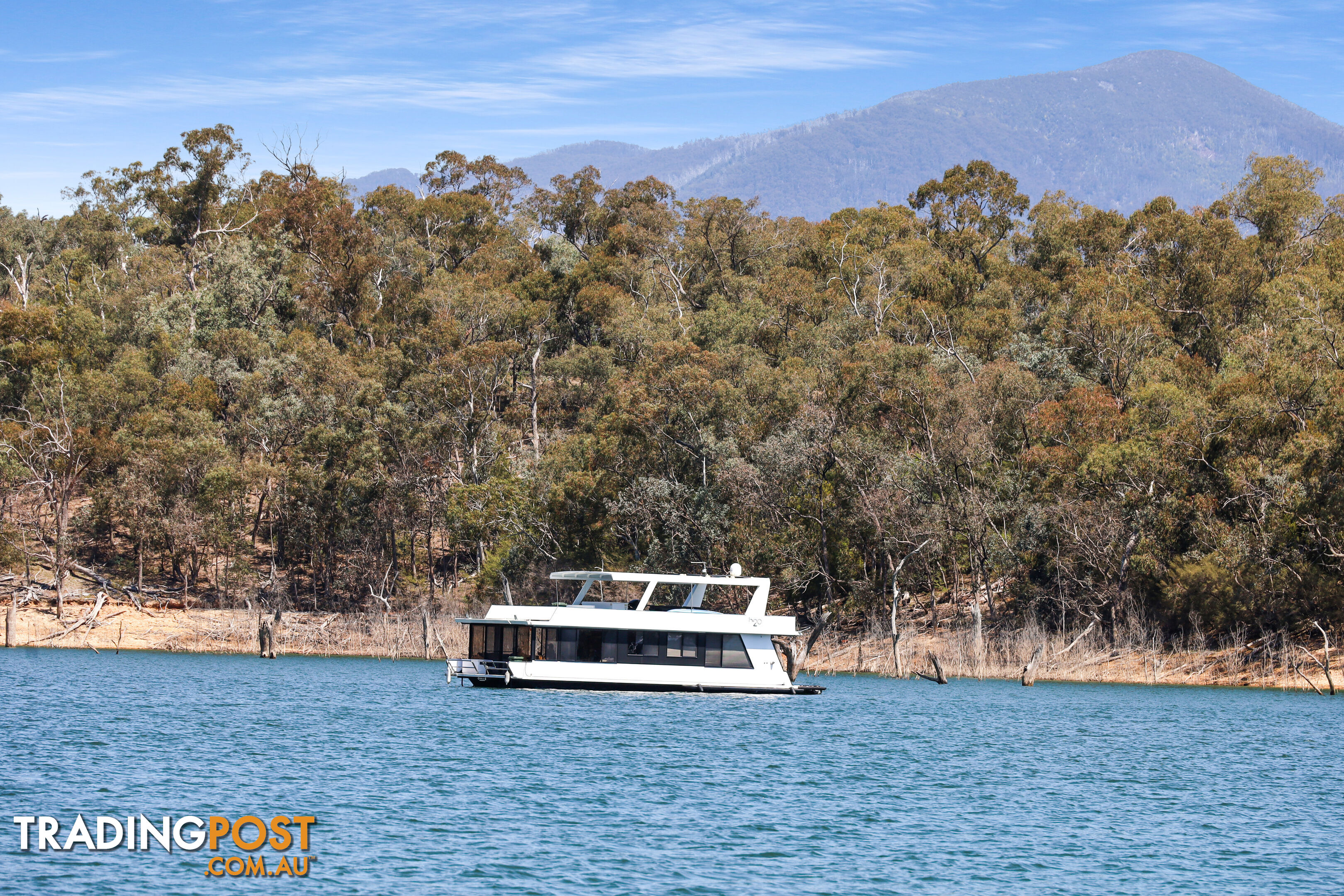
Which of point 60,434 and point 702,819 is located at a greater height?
point 60,434

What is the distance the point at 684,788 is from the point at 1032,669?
2687 cm

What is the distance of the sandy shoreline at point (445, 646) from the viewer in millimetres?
52219

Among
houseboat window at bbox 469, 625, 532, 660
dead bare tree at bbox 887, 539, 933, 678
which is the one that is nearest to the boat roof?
houseboat window at bbox 469, 625, 532, 660

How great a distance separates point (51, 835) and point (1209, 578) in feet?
145

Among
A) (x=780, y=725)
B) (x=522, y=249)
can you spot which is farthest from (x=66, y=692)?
(x=522, y=249)

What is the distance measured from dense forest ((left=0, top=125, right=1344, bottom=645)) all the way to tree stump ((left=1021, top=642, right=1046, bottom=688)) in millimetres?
4997

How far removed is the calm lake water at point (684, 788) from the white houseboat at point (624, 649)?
39.1 inches

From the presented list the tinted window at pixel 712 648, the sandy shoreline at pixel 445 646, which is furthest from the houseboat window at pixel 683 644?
the sandy shoreline at pixel 445 646

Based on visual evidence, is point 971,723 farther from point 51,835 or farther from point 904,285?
point 904,285

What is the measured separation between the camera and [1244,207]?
7188 cm

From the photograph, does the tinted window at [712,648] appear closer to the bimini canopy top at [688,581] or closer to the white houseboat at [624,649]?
the white houseboat at [624,649]

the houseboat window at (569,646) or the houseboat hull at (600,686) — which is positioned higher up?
the houseboat window at (569,646)

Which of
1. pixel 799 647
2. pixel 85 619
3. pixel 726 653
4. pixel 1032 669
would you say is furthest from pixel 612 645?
pixel 85 619

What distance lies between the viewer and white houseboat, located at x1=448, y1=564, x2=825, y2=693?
41.8m
